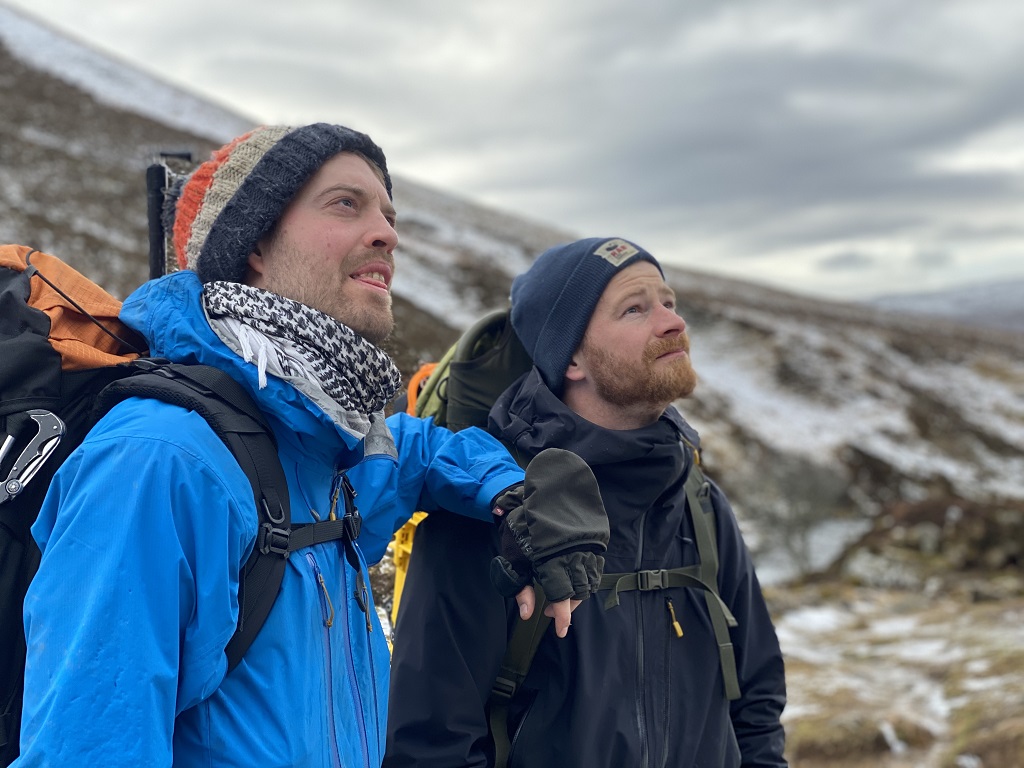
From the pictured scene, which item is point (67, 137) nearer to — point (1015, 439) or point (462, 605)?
point (462, 605)

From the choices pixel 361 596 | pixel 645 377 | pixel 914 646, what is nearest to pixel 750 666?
pixel 645 377

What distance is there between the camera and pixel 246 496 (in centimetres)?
171

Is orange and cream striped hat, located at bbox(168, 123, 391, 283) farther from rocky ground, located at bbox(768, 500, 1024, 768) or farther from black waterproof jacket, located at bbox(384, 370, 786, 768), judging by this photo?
rocky ground, located at bbox(768, 500, 1024, 768)

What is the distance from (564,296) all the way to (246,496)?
1.73 m

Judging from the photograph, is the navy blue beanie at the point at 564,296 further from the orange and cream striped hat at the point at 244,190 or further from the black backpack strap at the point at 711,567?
the orange and cream striped hat at the point at 244,190

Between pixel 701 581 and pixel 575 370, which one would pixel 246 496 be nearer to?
pixel 575 370

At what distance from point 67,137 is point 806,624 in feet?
109

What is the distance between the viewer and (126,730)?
147cm

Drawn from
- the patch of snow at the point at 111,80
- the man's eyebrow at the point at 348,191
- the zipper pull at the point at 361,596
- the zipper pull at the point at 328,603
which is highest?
the patch of snow at the point at 111,80

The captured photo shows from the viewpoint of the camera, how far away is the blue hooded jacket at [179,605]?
1.49 meters

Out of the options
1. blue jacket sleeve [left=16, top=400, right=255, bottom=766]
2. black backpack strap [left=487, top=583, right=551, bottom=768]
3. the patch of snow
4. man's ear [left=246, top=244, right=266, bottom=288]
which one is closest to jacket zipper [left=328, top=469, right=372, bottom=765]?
blue jacket sleeve [left=16, top=400, right=255, bottom=766]

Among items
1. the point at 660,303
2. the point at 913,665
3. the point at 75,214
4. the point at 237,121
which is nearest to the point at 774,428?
the point at 913,665

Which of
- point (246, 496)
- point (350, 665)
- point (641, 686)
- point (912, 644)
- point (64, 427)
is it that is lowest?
point (912, 644)

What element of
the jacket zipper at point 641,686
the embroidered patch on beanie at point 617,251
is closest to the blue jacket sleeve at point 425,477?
the jacket zipper at point 641,686
